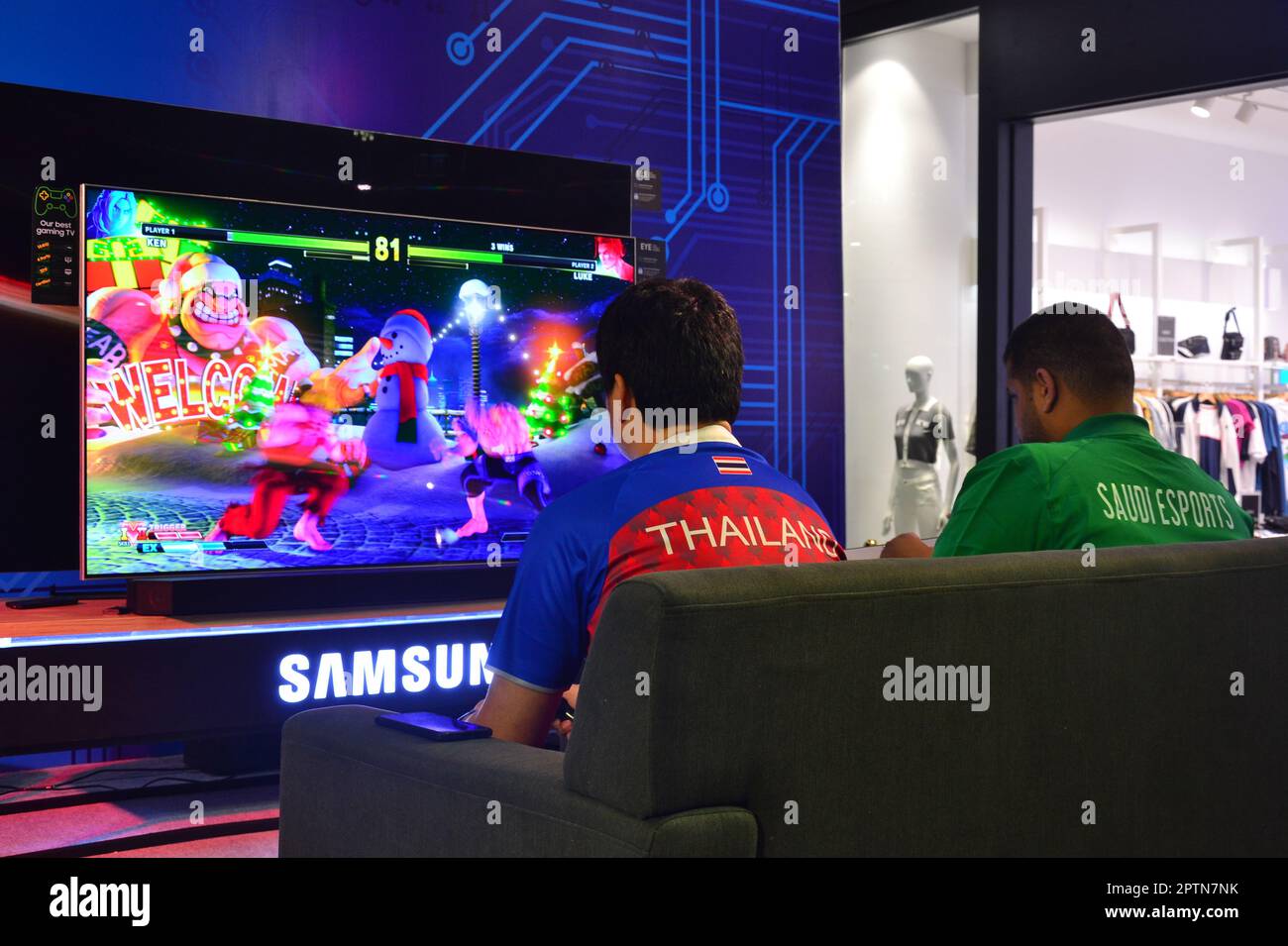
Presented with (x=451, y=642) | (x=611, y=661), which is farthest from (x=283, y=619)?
(x=611, y=661)

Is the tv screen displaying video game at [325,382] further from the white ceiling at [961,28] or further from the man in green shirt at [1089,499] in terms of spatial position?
the white ceiling at [961,28]

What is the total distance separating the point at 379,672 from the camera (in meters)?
3.27

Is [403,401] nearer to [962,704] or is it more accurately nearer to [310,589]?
[310,589]

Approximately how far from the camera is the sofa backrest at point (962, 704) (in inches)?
49.6

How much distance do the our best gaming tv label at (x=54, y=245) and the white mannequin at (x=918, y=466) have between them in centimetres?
383

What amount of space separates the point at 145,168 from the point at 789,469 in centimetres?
282

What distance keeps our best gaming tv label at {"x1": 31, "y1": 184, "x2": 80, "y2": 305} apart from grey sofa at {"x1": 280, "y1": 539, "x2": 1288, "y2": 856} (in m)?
1.99

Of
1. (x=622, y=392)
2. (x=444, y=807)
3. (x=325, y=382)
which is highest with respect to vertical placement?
(x=325, y=382)

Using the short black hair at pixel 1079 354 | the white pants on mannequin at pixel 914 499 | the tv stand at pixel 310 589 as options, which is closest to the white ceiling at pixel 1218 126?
the white pants on mannequin at pixel 914 499

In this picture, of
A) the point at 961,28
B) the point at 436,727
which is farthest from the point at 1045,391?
the point at 961,28

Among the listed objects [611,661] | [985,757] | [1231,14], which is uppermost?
[1231,14]

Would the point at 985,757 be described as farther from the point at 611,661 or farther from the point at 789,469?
the point at 789,469

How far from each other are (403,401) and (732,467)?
1866 millimetres
